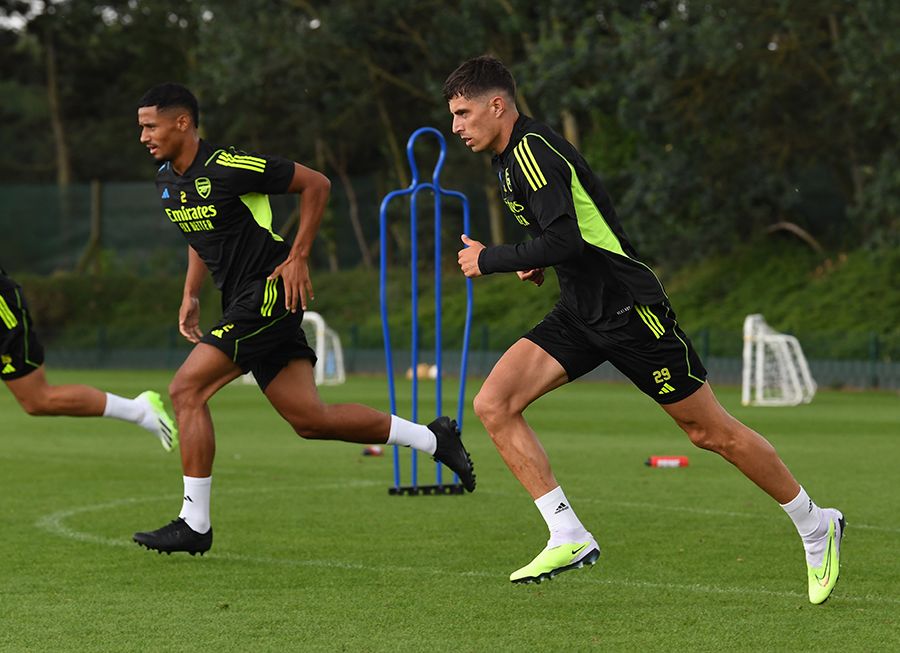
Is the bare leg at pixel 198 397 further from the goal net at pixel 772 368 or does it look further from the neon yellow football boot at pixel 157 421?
the goal net at pixel 772 368

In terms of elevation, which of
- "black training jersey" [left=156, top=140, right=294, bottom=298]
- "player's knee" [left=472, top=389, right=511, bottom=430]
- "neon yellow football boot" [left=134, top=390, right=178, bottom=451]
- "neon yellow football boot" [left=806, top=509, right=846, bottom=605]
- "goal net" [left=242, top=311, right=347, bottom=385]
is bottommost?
"goal net" [left=242, top=311, right=347, bottom=385]

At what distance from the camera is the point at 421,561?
8133 millimetres

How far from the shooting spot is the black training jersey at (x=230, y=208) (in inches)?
318

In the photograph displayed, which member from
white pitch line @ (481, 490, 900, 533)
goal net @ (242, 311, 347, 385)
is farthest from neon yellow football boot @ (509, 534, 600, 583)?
goal net @ (242, 311, 347, 385)

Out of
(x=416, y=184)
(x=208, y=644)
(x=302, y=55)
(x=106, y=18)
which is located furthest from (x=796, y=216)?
(x=208, y=644)

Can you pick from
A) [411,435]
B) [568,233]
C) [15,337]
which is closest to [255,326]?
[411,435]

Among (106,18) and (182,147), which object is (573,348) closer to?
(182,147)

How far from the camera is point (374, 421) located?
28.0 feet

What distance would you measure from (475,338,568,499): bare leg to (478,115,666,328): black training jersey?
29 cm

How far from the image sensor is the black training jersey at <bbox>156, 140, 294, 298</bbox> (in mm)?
8070

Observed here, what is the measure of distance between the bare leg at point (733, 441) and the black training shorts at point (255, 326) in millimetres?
2101

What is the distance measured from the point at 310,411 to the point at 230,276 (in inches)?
31.6

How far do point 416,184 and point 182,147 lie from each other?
2.97 metres

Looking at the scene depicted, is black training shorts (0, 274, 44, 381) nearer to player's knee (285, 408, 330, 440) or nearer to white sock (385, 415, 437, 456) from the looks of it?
player's knee (285, 408, 330, 440)
